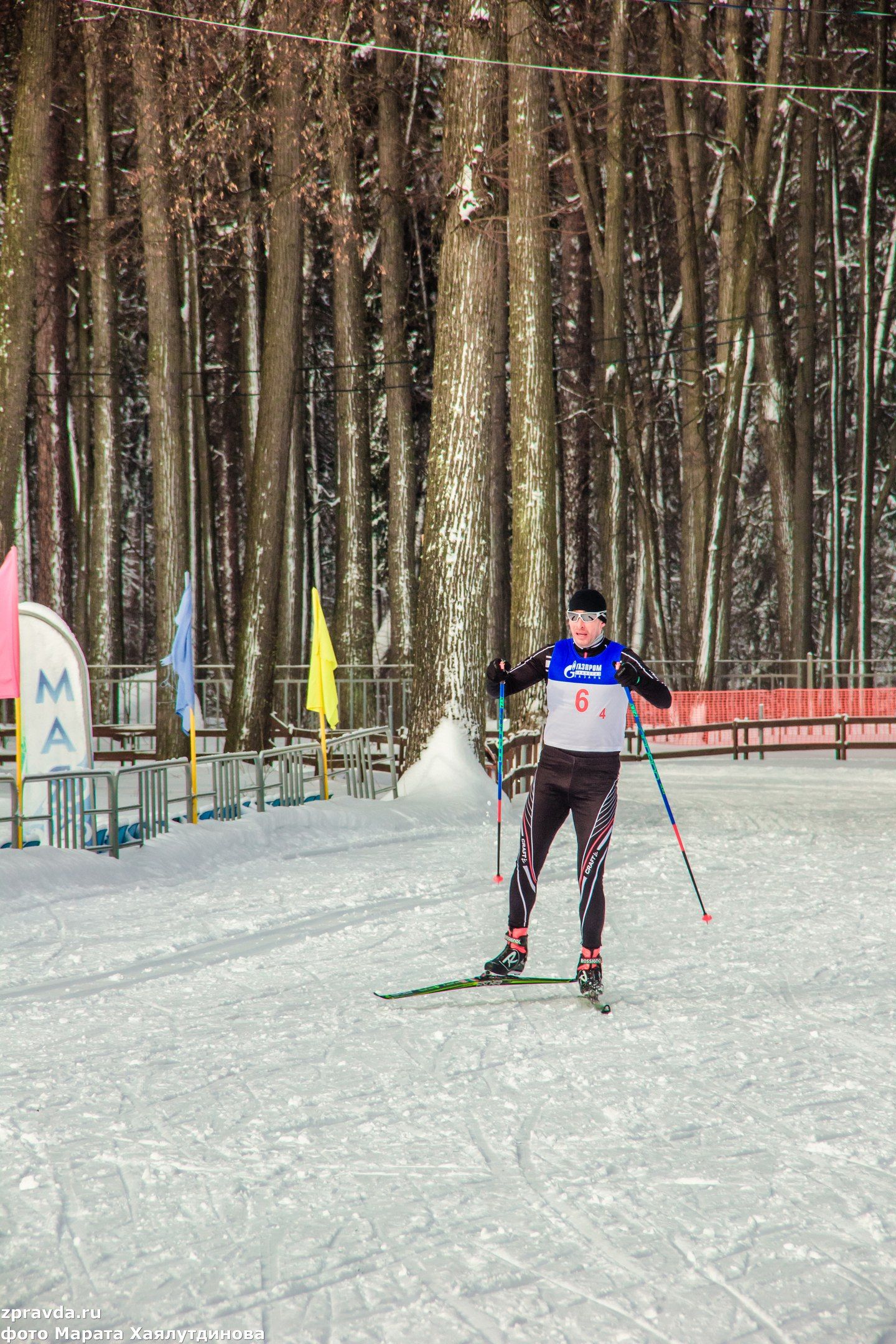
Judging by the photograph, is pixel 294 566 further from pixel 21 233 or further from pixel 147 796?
pixel 147 796

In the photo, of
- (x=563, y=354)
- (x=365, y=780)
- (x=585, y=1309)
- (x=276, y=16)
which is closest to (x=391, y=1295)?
(x=585, y=1309)

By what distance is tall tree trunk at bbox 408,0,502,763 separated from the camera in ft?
47.8

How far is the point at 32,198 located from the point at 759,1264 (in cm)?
1450

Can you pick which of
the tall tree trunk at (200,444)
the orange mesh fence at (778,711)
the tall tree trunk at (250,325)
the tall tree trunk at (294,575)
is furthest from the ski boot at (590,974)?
the tall tree trunk at (200,444)

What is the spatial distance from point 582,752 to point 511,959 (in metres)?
1.15

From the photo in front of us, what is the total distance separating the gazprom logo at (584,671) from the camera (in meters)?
6.75

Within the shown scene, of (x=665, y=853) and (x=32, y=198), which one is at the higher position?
(x=32, y=198)

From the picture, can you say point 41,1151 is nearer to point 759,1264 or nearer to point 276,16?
point 759,1264

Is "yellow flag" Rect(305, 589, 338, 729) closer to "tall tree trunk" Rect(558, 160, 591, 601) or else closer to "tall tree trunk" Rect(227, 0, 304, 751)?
"tall tree trunk" Rect(227, 0, 304, 751)

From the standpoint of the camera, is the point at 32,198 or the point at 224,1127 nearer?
the point at 224,1127

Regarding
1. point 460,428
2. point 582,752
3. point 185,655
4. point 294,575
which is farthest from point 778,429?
point 582,752

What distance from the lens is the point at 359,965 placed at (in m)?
7.31

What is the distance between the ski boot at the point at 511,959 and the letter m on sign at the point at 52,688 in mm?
5385

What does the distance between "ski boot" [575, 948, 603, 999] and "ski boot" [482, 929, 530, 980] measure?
40 centimetres
